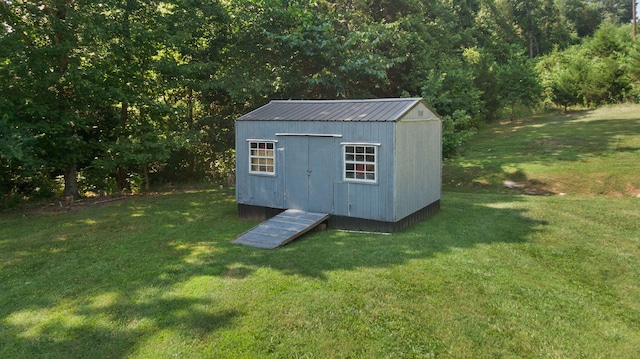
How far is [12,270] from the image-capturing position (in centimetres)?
850

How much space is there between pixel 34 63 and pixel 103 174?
5.57 meters

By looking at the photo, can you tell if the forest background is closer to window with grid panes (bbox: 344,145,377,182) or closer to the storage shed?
the storage shed

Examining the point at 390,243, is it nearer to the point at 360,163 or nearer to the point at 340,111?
the point at 360,163

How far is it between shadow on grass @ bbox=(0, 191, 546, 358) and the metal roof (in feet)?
9.11

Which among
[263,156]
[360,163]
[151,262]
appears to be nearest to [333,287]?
[151,262]

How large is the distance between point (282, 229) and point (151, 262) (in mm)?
2884

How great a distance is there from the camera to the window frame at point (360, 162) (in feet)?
33.1

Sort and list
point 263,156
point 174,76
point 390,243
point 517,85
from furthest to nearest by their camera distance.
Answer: point 517,85 → point 174,76 → point 263,156 → point 390,243

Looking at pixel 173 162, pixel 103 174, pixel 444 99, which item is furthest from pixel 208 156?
pixel 444 99

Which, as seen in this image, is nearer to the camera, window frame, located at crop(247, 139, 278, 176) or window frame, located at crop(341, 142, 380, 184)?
window frame, located at crop(341, 142, 380, 184)

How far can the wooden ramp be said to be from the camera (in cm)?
948

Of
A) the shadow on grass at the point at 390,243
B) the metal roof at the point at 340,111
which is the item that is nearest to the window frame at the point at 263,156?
the metal roof at the point at 340,111

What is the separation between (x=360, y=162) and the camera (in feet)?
33.9

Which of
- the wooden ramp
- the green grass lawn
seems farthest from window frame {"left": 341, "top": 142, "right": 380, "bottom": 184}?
the green grass lawn
